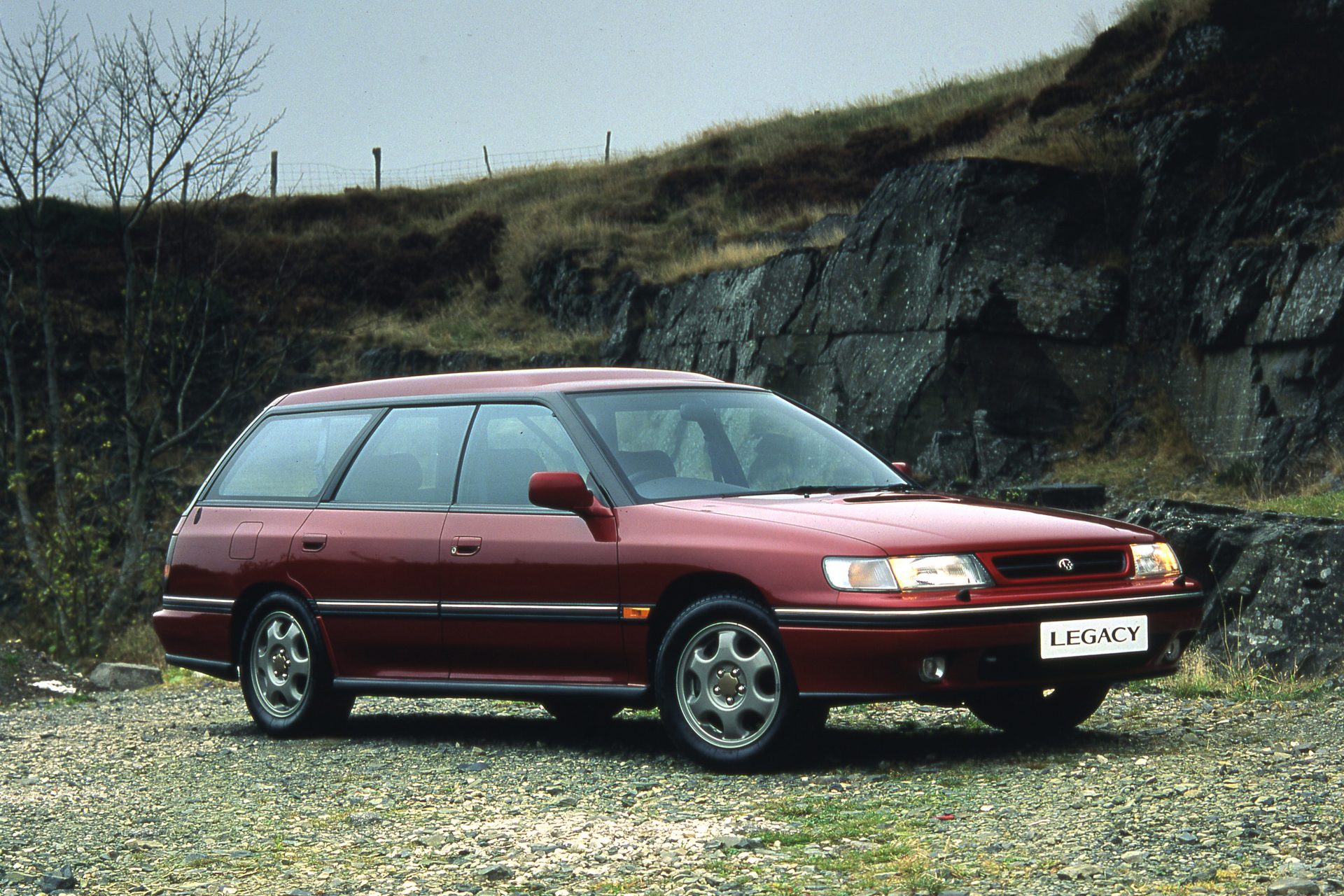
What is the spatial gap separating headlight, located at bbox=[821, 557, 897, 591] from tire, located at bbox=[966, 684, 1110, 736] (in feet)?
4.74

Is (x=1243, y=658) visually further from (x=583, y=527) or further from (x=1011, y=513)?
(x=583, y=527)

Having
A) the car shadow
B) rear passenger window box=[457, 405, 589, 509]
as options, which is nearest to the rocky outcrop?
the car shadow

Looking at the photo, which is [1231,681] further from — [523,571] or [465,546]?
[465,546]

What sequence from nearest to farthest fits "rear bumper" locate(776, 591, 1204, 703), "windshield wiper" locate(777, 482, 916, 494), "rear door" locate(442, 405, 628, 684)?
"rear bumper" locate(776, 591, 1204, 703), "rear door" locate(442, 405, 628, 684), "windshield wiper" locate(777, 482, 916, 494)

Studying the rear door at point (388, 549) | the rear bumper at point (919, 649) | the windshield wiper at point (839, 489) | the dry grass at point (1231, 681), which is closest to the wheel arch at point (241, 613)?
the rear door at point (388, 549)

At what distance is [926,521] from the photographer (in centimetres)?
625

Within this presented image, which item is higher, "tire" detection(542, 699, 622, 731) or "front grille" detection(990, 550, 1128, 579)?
"front grille" detection(990, 550, 1128, 579)

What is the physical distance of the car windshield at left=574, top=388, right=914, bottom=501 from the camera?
701 centimetres

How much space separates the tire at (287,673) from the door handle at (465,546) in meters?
1.14

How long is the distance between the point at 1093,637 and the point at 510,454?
2.78 metres

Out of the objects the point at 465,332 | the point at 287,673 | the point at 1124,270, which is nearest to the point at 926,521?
the point at 287,673

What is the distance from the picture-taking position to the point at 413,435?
796cm

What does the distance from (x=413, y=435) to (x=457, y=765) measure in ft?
5.80

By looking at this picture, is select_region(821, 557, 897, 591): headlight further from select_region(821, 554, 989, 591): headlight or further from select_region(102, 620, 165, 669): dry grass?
select_region(102, 620, 165, 669): dry grass
